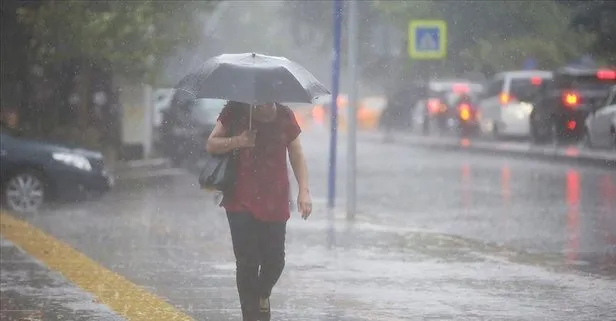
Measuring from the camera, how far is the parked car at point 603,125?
28.5 m

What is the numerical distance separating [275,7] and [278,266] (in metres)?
16.5

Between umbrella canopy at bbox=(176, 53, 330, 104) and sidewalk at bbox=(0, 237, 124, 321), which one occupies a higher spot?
umbrella canopy at bbox=(176, 53, 330, 104)

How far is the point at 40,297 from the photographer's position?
1126 cm

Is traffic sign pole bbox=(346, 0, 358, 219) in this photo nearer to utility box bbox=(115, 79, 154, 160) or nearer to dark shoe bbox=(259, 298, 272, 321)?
dark shoe bbox=(259, 298, 272, 321)

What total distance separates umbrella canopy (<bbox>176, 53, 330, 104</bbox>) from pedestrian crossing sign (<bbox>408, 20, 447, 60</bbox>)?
1290cm

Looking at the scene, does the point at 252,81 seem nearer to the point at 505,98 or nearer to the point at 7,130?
the point at 7,130

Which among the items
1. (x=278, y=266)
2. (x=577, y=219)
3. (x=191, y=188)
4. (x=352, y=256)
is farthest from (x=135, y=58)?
(x=278, y=266)

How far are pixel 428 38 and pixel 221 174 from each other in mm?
14312

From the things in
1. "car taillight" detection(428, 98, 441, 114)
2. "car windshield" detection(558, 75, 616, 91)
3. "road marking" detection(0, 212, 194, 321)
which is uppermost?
"car windshield" detection(558, 75, 616, 91)

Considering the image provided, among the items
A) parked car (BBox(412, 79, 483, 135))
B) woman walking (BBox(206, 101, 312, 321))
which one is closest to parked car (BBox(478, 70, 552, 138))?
parked car (BBox(412, 79, 483, 135))

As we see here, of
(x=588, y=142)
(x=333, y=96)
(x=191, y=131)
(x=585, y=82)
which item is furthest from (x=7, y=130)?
(x=585, y=82)

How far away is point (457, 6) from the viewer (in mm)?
20719

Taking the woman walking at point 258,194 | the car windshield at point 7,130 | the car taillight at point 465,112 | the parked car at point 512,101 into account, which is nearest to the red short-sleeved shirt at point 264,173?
the woman walking at point 258,194

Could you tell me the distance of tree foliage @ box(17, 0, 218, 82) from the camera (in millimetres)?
25297
